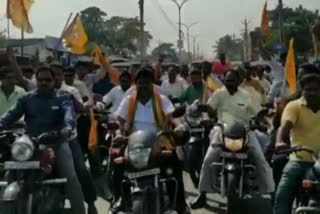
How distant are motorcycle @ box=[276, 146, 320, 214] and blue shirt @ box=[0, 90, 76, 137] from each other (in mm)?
2208

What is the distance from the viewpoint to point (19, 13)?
12352mm

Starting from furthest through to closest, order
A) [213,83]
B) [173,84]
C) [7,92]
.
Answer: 1. [173,84]
2. [213,83]
3. [7,92]

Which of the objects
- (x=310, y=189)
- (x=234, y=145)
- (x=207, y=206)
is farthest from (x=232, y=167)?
(x=207, y=206)

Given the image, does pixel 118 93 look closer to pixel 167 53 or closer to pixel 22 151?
pixel 22 151

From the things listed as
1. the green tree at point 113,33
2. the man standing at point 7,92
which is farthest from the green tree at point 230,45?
the man standing at point 7,92

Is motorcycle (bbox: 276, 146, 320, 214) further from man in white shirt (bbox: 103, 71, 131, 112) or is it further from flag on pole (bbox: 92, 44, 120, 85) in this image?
flag on pole (bbox: 92, 44, 120, 85)

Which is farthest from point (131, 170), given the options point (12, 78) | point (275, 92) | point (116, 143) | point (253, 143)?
point (275, 92)

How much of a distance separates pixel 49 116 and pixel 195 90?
3.98 metres

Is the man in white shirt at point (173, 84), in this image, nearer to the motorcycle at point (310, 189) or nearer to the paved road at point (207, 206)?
the paved road at point (207, 206)

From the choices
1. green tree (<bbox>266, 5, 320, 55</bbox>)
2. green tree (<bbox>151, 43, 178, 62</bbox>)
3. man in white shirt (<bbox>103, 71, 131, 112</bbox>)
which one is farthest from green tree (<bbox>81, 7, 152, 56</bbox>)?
man in white shirt (<bbox>103, 71, 131, 112</bbox>)

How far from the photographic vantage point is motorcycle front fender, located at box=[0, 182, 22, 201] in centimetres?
562

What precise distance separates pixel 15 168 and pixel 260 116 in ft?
9.81

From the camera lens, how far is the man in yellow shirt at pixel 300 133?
5.91 meters

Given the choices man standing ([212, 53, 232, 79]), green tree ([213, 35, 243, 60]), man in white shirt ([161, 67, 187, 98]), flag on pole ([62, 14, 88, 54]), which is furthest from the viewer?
green tree ([213, 35, 243, 60])
